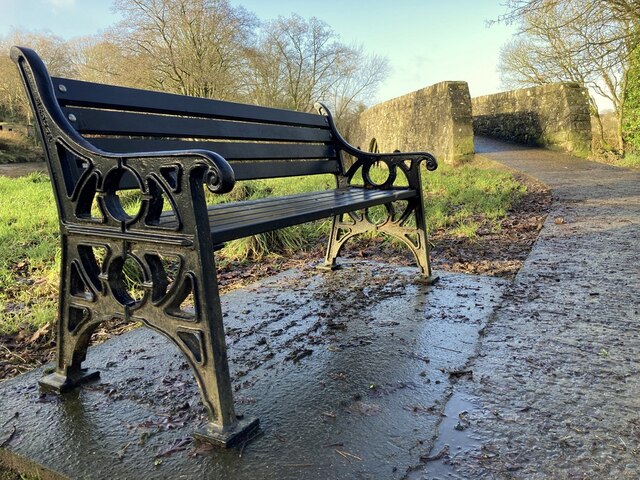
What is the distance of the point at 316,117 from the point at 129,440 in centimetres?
252

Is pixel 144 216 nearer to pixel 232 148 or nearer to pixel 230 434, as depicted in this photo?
pixel 230 434

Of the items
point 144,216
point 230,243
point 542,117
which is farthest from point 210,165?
point 542,117

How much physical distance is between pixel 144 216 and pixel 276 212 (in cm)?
69

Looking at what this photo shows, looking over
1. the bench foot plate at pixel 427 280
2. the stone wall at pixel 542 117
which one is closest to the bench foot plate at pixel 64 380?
the bench foot plate at pixel 427 280

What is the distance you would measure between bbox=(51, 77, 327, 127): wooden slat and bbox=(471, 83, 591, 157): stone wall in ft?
37.5

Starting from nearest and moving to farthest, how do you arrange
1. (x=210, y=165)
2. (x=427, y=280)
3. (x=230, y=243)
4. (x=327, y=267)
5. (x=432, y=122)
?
(x=210, y=165)
(x=427, y=280)
(x=327, y=267)
(x=230, y=243)
(x=432, y=122)

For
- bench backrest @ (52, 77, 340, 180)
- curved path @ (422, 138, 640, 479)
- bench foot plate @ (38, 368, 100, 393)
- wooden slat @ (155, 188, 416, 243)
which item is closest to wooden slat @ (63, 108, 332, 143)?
bench backrest @ (52, 77, 340, 180)

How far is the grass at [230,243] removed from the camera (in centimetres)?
324

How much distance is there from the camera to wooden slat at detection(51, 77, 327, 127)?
5.89ft

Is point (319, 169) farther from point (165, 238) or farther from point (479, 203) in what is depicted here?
point (479, 203)

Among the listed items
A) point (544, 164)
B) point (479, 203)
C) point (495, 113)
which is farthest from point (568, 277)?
point (495, 113)

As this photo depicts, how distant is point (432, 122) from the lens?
12492 mm

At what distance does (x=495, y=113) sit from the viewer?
53.0 ft

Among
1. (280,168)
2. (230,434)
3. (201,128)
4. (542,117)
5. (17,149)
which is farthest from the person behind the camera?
(17,149)
